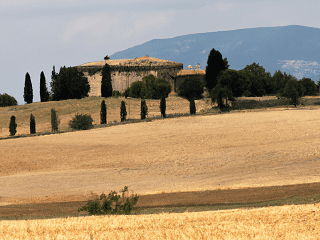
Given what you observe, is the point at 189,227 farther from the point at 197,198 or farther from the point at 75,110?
the point at 75,110

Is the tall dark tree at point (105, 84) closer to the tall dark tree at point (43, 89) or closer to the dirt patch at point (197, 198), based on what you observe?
the tall dark tree at point (43, 89)

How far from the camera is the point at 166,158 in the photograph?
31609mm

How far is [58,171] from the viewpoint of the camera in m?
30.1

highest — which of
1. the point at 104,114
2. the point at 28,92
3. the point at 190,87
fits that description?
the point at 28,92

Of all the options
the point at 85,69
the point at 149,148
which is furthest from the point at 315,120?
the point at 85,69

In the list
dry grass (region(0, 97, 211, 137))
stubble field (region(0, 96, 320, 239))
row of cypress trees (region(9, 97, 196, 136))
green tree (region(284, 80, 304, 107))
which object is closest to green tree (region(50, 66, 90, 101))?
dry grass (region(0, 97, 211, 137))

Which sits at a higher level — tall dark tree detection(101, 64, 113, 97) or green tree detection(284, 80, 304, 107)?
tall dark tree detection(101, 64, 113, 97)

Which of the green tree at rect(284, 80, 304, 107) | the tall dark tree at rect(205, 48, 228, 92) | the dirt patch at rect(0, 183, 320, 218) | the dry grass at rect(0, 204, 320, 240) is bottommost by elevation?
the dirt patch at rect(0, 183, 320, 218)

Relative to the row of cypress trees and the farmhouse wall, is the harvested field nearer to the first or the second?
the row of cypress trees

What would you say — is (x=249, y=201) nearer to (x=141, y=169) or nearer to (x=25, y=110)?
(x=141, y=169)

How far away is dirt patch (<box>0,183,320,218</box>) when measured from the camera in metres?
17.5

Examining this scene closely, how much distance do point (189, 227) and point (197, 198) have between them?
326 inches

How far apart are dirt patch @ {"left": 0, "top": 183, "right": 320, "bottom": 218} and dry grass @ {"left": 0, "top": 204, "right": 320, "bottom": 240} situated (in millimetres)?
5790

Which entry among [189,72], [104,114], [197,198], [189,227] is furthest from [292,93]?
[189,72]
